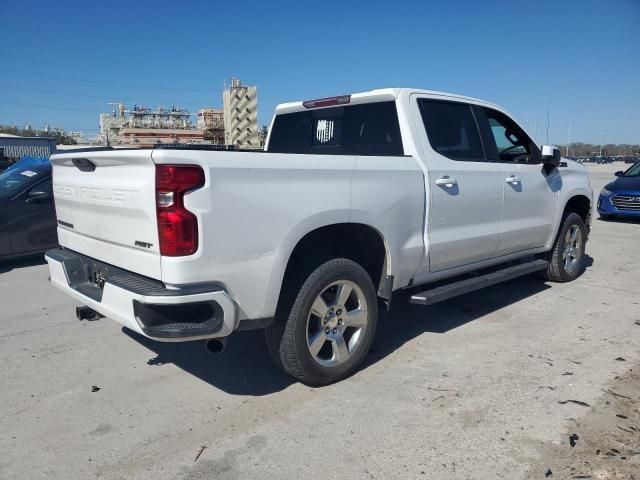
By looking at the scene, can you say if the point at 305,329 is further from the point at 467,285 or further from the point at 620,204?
the point at 620,204

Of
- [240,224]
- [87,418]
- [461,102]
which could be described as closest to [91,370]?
[87,418]

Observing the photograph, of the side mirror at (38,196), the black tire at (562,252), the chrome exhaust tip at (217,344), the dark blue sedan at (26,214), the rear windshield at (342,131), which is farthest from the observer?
the side mirror at (38,196)

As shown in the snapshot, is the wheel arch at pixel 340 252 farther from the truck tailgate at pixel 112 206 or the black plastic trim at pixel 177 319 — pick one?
the truck tailgate at pixel 112 206

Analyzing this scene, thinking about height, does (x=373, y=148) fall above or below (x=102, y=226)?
above

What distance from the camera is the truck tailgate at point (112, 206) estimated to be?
274 centimetres

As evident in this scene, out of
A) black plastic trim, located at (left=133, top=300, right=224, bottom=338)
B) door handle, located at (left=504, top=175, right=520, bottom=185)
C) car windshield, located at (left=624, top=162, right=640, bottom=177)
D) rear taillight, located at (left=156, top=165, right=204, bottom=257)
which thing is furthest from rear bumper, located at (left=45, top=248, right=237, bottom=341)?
car windshield, located at (left=624, top=162, right=640, bottom=177)

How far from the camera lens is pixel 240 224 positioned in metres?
2.79

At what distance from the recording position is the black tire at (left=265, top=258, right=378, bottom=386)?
3203mm

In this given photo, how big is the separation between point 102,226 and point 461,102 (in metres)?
3.23

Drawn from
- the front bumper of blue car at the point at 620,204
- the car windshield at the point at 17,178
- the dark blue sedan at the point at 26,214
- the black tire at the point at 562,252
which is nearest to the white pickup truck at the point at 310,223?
the black tire at the point at 562,252

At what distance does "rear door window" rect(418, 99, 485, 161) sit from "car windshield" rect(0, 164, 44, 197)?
597 centimetres

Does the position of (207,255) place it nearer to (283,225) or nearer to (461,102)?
(283,225)

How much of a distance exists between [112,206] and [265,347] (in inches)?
72.2

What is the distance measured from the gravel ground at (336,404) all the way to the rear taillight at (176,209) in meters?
1.13
